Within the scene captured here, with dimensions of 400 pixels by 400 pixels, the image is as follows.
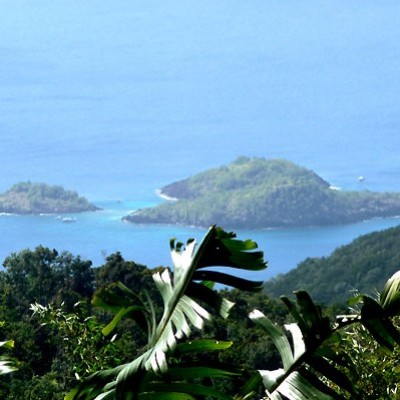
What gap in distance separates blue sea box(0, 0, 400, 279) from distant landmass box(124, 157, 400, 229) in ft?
6.32

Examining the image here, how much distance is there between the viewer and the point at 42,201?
5078 centimetres

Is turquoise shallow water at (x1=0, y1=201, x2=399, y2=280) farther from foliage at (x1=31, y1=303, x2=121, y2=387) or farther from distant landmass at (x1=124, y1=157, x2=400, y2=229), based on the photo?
foliage at (x1=31, y1=303, x2=121, y2=387)

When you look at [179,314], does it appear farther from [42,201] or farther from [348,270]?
[42,201]

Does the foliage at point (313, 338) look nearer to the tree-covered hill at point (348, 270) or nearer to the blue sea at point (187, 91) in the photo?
the tree-covered hill at point (348, 270)

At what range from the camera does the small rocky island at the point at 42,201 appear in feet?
164

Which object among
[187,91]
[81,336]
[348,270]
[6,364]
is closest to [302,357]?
[6,364]

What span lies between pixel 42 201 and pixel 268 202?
947cm

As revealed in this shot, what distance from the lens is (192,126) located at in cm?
6334

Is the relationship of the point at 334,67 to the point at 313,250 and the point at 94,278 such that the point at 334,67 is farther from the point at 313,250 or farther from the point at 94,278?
the point at 94,278

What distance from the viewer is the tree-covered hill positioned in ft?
89.9

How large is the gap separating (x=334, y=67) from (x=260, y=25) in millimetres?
5653

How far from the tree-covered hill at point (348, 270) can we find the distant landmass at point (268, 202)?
15569 mm

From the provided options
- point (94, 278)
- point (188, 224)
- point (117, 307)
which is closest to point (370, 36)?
point (188, 224)

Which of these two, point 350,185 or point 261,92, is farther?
point 261,92
